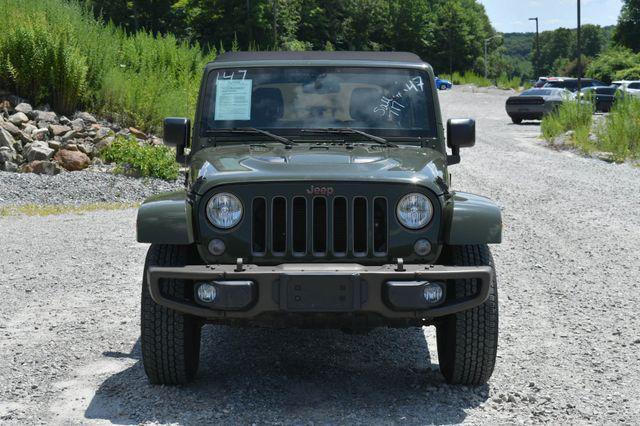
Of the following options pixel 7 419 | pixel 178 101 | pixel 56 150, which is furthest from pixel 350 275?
pixel 178 101

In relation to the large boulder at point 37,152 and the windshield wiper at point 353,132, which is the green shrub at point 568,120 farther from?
the windshield wiper at point 353,132

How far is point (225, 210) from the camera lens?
16.1 ft

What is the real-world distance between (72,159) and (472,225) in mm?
11485

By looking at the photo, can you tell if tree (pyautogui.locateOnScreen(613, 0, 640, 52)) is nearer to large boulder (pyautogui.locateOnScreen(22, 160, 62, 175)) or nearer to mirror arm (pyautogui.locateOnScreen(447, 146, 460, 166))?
large boulder (pyautogui.locateOnScreen(22, 160, 62, 175))

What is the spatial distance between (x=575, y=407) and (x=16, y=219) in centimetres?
924

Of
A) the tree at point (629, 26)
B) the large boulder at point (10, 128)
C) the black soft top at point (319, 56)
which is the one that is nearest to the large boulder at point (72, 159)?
the large boulder at point (10, 128)

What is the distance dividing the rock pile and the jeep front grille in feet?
35.6

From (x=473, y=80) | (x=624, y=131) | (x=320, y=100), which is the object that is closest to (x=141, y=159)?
(x=320, y=100)

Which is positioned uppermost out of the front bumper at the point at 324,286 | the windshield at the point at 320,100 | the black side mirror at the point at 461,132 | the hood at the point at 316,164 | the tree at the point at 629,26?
the tree at the point at 629,26

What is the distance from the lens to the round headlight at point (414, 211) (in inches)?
192

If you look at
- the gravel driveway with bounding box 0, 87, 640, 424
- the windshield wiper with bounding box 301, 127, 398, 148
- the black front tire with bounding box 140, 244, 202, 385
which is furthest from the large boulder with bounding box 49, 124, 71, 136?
the black front tire with bounding box 140, 244, 202, 385

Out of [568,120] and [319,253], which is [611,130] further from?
[319,253]

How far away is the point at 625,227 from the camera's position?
37.8ft

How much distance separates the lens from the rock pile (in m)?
15.2
